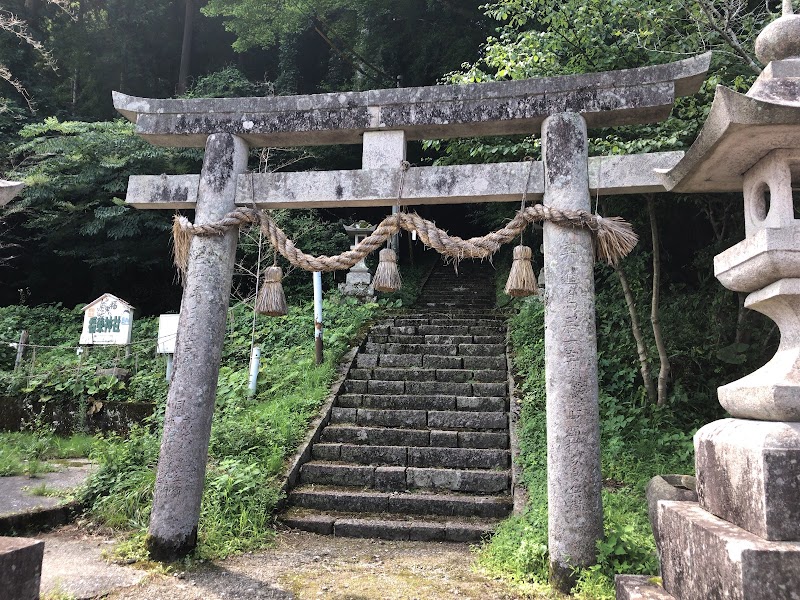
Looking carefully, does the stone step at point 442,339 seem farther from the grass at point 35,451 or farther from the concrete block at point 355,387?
the grass at point 35,451

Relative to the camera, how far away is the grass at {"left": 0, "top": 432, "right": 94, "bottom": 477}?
6.76m

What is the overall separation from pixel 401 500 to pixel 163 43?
1817cm

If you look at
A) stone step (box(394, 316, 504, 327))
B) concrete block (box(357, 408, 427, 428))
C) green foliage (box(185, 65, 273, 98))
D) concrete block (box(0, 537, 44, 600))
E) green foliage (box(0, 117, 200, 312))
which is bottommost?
concrete block (box(0, 537, 44, 600))

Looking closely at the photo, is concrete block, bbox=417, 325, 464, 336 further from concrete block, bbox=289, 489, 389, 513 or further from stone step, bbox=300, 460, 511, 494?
concrete block, bbox=289, 489, 389, 513

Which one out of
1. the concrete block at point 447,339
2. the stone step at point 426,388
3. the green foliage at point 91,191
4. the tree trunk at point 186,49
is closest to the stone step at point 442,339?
the concrete block at point 447,339

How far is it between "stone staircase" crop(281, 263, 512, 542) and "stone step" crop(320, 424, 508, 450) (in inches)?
0.5

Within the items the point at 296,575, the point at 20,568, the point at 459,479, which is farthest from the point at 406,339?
the point at 20,568

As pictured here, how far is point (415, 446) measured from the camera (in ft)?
21.2

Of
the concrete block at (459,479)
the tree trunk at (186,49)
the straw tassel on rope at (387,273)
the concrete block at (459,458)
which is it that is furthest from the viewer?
the tree trunk at (186,49)

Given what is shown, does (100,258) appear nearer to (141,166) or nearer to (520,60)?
(141,166)

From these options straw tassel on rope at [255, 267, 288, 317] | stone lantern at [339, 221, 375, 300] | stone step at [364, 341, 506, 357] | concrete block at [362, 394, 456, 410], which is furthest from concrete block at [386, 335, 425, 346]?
straw tassel on rope at [255, 267, 288, 317]

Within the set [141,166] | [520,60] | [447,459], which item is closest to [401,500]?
[447,459]

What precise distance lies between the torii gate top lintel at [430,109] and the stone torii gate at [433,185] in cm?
1

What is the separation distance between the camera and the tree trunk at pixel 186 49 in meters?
17.1
